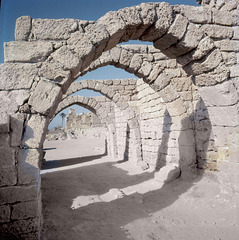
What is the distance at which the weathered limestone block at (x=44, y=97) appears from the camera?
2557 millimetres

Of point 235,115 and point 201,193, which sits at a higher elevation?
point 235,115

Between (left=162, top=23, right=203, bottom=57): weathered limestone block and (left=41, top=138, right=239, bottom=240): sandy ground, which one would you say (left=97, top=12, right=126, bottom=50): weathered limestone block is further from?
(left=41, top=138, right=239, bottom=240): sandy ground

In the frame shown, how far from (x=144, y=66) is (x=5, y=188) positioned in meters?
4.45

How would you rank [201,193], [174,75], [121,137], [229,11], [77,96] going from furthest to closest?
[77,96]
[121,137]
[174,75]
[201,193]
[229,11]

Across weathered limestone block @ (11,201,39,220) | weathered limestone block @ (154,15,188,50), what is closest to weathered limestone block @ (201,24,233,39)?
weathered limestone block @ (154,15,188,50)

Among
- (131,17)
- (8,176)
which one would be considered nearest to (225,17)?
(131,17)

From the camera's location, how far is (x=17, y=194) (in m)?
2.45

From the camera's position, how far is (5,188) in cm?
242

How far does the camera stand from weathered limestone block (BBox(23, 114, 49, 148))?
2.50 m

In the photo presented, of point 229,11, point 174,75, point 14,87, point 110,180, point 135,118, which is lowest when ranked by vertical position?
point 110,180

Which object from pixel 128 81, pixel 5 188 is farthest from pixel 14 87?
pixel 128 81

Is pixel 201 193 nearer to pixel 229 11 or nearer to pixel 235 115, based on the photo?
pixel 235 115

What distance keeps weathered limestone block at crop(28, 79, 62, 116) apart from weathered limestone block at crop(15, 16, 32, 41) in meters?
0.71

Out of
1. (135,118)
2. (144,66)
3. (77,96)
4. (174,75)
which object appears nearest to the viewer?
(144,66)
